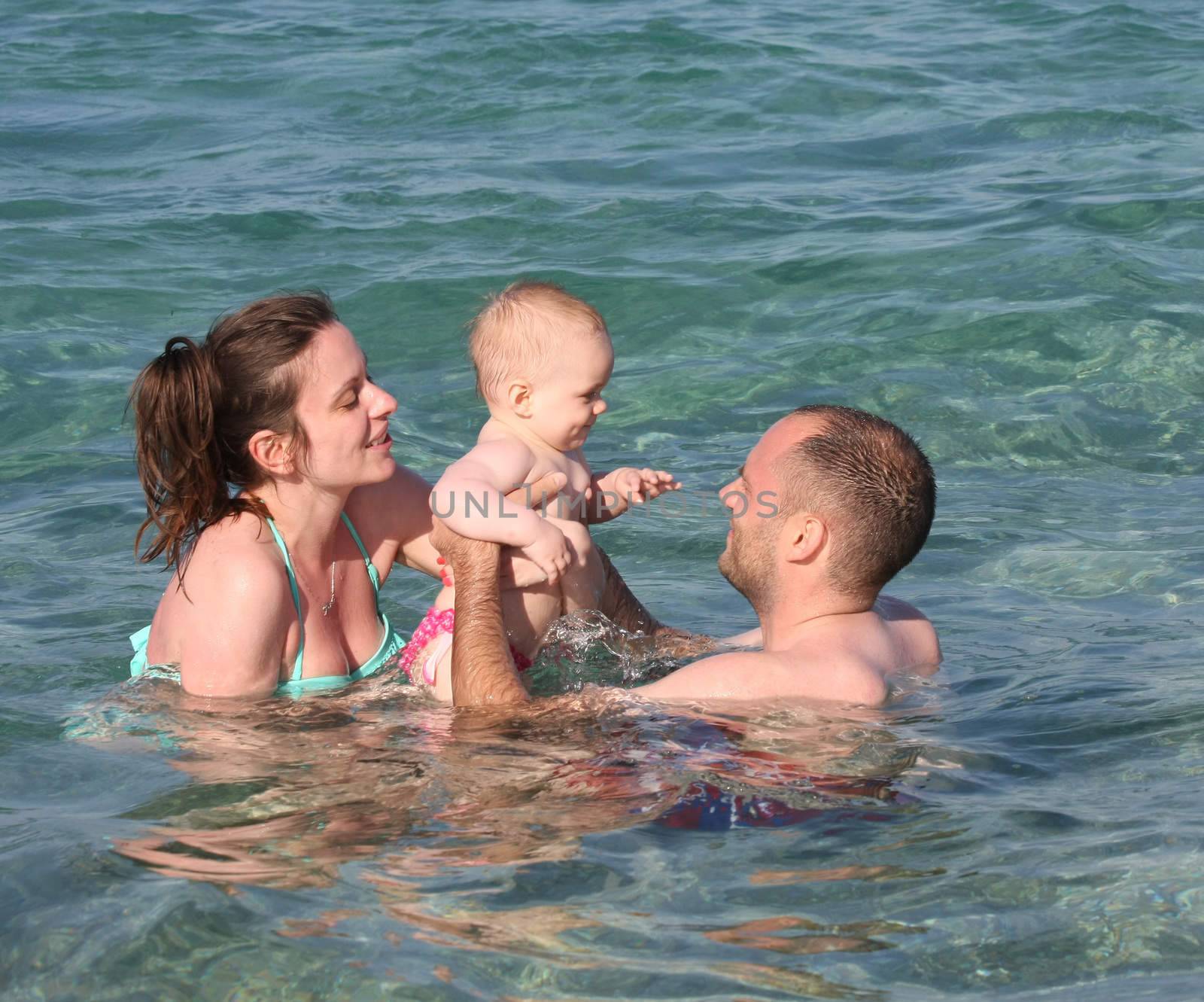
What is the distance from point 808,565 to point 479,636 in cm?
98

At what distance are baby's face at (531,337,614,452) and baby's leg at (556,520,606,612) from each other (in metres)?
0.29

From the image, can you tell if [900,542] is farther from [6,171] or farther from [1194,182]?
[6,171]

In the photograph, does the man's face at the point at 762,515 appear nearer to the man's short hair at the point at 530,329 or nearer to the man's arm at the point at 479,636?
the man's short hair at the point at 530,329

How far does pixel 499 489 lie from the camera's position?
14.6 feet

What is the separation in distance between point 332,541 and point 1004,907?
241cm

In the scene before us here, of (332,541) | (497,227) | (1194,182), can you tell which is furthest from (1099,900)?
(1194,182)

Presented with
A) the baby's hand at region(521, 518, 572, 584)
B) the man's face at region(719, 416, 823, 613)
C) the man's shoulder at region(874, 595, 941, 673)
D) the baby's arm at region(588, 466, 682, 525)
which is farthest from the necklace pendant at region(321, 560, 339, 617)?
the man's shoulder at region(874, 595, 941, 673)

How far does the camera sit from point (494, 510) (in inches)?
171

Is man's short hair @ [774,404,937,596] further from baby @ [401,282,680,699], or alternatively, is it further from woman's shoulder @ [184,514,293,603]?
woman's shoulder @ [184,514,293,603]

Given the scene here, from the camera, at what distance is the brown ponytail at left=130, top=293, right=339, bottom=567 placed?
4203mm

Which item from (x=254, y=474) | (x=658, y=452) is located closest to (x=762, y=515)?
(x=254, y=474)

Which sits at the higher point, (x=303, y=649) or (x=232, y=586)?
(x=232, y=586)

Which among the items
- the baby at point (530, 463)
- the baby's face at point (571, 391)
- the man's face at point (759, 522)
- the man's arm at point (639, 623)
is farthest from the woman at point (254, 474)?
the man's face at point (759, 522)

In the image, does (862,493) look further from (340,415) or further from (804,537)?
(340,415)
